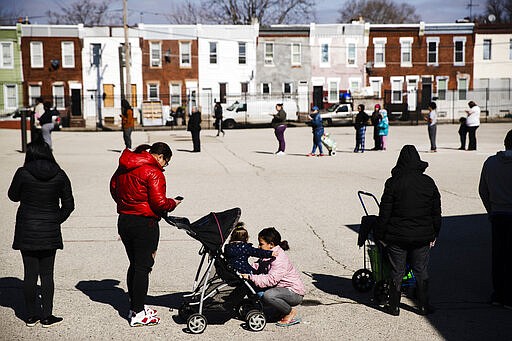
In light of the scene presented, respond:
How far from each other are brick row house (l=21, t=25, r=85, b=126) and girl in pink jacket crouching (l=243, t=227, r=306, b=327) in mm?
49239

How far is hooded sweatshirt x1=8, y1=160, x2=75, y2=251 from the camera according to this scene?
20.7 feet

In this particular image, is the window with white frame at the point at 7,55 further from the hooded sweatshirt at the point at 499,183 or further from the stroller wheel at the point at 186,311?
the hooded sweatshirt at the point at 499,183

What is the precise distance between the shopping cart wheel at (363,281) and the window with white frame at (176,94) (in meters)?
47.9

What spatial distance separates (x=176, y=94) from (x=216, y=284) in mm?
49139

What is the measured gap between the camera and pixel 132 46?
54.1 metres

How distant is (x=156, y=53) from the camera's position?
179 ft

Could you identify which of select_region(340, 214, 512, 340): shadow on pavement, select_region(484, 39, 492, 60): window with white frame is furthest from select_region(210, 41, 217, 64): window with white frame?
select_region(340, 214, 512, 340): shadow on pavement

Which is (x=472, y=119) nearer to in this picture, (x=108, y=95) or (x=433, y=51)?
(x=433, y=51)

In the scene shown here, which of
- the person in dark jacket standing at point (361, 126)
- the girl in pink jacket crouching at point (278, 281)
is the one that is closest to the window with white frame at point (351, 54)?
the person in dark jacket standing at point (361, 126)

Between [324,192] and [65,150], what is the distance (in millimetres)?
15222

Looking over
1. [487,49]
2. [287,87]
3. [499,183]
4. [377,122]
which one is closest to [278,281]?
[499,183]

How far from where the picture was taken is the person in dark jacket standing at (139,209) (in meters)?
6.25

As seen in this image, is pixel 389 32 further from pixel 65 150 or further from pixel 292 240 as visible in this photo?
pixel 292 240

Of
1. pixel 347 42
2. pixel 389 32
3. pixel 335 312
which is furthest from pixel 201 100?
pixel 335 312
